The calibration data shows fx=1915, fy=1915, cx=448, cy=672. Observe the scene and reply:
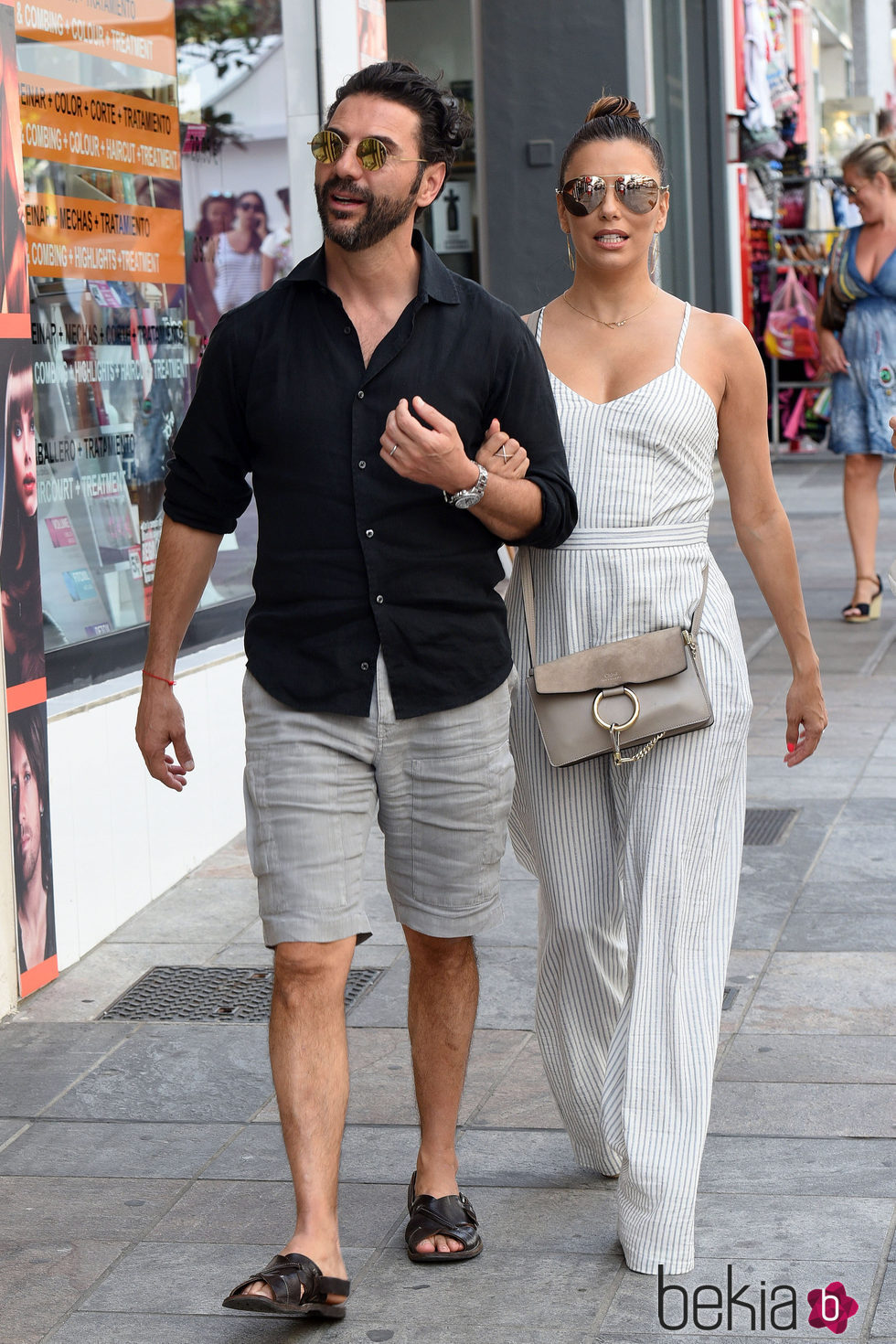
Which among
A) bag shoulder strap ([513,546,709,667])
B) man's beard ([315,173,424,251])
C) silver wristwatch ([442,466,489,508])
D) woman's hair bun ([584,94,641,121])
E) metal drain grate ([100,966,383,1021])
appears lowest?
metal drain grate ([100,966,383,1021])

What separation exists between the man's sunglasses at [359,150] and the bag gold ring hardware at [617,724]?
97 centimetres

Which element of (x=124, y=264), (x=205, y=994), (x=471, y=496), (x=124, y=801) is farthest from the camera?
(x=124, y=264)

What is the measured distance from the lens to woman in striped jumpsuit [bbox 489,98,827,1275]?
10.8ft

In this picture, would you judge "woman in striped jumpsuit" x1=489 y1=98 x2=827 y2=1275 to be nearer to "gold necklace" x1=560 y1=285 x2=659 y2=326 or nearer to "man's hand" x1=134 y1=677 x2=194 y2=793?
"gold necklace" x1=560 y1=285 x2=659 y2=326

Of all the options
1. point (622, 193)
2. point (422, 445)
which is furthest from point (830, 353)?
point (422, 445)

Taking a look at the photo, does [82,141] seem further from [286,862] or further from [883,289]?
[883,289]

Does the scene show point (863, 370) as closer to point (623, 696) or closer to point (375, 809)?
point (623, 696)

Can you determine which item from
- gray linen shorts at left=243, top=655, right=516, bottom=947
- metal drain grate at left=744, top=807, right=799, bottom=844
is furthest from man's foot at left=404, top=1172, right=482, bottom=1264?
metal drain grate at left=744, top=807, right=799, bottom=844

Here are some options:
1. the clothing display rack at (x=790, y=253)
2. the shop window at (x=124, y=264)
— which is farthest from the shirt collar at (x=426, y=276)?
the clothing display rack at (x=790, y=253)

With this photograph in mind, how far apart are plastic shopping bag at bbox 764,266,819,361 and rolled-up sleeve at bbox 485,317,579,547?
13616mm

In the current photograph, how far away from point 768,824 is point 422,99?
355cm

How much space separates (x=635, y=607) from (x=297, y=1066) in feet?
3.23

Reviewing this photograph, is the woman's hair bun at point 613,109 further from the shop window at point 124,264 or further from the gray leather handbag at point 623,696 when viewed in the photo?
the shop window at point 124,264

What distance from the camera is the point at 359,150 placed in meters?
3.16
